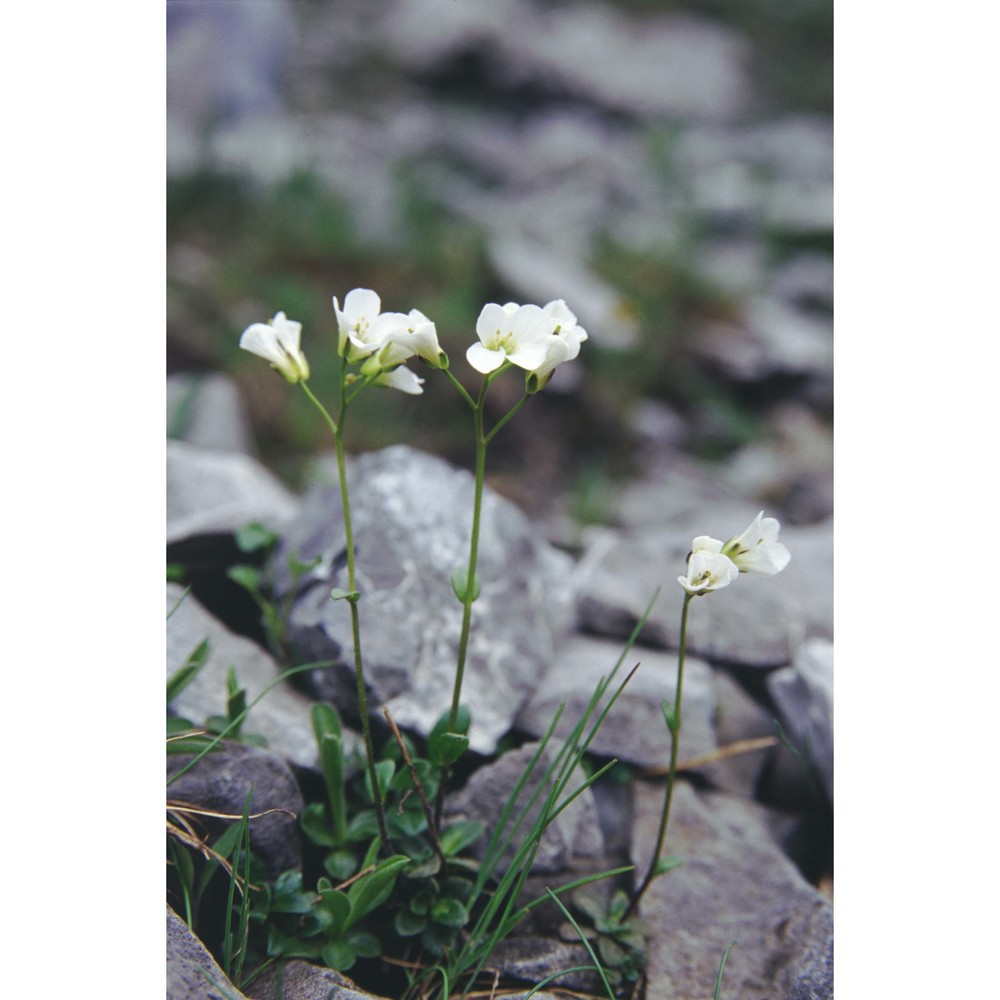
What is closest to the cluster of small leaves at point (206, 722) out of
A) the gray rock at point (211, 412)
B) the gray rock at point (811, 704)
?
the gray rock at point (811, 704)

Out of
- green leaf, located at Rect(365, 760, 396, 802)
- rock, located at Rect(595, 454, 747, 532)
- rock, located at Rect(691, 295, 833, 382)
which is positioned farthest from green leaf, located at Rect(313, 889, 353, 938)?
rock, located at Rect(691, 295, 833, 382)

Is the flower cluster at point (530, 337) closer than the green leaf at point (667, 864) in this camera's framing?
Yes

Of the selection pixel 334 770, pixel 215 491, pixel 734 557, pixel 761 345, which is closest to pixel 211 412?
pixel 215 491

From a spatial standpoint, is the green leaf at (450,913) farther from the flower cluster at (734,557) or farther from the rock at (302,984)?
the flower cluster at (734,557)

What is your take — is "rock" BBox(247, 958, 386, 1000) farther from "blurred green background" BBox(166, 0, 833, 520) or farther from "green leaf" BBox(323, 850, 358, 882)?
"blurred green background" BBox(166, 0, 833, 520)

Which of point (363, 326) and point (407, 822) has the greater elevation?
point (363, 326)

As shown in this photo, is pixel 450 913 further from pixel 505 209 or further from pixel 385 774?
pixel 505 209

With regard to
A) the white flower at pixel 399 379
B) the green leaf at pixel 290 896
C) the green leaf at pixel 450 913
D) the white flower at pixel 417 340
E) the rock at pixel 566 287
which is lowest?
the green leaf at pixel 450 913
